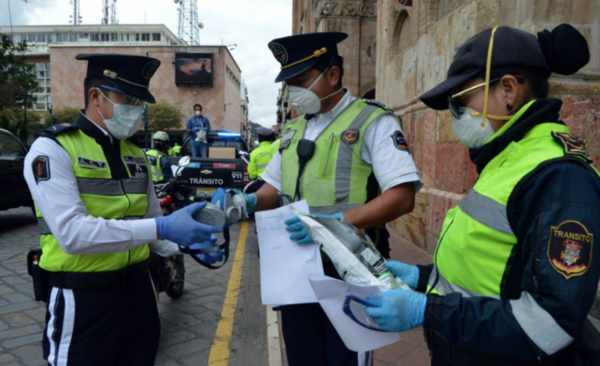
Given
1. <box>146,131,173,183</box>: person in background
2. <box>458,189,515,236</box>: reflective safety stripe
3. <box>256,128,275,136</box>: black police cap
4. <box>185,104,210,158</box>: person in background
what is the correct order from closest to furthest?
<box>458,189,515,236</box>: reflective safety stripe → <box>146,131,173,183</box>: person in background → <box>256,128,275,136</box>: black police cap → <box>185,104,210,158</box>: person in background

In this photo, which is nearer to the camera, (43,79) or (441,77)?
(441,77)

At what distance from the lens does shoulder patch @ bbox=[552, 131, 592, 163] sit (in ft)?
3.79

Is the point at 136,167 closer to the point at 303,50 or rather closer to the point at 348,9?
the point at 303,50

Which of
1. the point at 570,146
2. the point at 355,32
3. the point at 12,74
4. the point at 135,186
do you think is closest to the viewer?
the point at 570,146

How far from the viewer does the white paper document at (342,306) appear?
1.29 meters

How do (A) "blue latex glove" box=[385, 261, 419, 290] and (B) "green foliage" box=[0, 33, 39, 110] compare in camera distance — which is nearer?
(A) "blue latex glove" box=[385, 261, 419, 290]

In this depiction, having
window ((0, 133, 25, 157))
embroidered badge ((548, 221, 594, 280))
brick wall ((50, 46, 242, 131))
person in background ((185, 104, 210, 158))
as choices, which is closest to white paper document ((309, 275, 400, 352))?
embroidered badge ((548, 221, 594, 280))

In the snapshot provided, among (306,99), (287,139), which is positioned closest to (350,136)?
A: (306,99)

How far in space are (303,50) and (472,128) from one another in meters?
1.11

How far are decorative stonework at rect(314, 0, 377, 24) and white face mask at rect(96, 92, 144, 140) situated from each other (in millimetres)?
11645

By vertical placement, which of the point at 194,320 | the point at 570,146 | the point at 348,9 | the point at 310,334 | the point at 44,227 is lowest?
the point at 194,320

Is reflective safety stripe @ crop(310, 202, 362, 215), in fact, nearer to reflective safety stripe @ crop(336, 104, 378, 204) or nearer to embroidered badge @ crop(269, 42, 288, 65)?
reflective safety stripe @ crop(336, 104, 378, 204)

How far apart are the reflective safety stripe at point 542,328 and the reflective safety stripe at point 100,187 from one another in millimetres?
1816

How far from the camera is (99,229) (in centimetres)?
189
